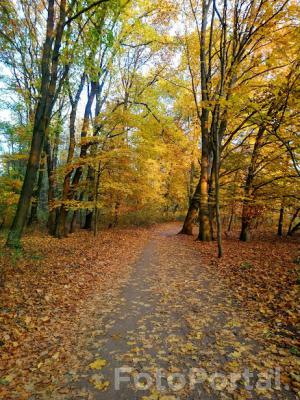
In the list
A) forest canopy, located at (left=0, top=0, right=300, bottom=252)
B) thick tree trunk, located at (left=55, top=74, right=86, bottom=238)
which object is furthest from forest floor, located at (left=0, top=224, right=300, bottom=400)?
thick tree trunk, located at (left=55, top=74, right=86, bottom=238)

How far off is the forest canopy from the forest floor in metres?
3.38

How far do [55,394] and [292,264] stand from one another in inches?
319

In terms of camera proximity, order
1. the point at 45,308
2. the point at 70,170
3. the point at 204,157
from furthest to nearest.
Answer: the point at 204,157
the point at 70,170
the point at 45,308

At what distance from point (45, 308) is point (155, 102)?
17938mm

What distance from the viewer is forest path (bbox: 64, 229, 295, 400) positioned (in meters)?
3.46

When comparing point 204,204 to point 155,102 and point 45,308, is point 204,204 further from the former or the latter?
point 45,308

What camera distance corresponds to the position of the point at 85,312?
5.99 metres

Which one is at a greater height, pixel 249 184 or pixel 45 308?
pixel 249 184

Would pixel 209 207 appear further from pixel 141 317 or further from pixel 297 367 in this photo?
pixel 297 367

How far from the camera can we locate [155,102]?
67.6 ft

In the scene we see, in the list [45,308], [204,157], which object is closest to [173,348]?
[45,308]

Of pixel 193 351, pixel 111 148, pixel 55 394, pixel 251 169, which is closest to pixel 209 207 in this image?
pixel 251 169

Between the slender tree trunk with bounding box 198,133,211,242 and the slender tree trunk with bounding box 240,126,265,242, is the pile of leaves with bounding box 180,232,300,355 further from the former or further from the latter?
the slender tree trunk with bounding box 198,133,211,242

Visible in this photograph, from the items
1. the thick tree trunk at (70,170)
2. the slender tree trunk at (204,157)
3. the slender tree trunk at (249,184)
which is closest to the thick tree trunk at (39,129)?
the thick tree trunk at (70,170)
